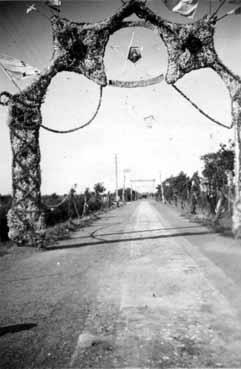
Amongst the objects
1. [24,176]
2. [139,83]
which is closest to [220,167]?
[139,83]

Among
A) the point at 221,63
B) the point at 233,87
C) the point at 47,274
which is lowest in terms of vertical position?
the point at 47,274

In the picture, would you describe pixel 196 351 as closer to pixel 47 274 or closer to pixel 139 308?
pixel 139 308

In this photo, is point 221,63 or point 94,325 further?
point 221,63

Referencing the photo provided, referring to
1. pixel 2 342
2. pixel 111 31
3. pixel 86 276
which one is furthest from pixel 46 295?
pixel 111 31

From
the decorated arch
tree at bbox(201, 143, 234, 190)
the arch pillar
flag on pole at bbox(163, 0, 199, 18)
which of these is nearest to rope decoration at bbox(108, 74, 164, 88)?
the decorated arch

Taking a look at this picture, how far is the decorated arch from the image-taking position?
9.04 meters

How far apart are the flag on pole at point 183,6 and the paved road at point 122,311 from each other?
22.1ft

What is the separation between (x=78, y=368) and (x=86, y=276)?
10.4ft

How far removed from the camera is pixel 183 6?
8.51 metres

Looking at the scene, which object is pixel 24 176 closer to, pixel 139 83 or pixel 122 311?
pixel 139 83

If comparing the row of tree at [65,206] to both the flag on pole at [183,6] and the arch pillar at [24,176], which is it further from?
the flag on pole at [183,6]

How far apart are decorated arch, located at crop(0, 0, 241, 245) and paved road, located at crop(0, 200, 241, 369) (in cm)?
200

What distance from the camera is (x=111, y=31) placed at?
9344 mm

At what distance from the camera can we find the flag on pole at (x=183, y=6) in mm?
8469
